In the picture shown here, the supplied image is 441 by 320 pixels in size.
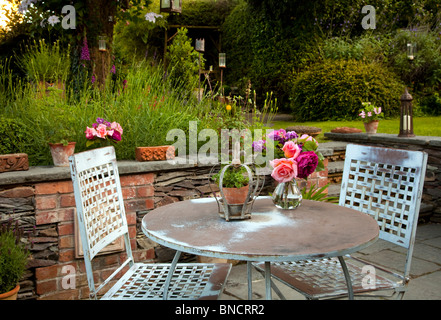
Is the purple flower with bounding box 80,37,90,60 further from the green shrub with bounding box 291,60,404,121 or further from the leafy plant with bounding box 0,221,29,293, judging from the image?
the green shrub with bounding box 291,60,404,121

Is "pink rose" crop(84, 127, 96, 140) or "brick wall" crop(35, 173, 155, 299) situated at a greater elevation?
"pink rose" crop(84, 127, 96, 140)

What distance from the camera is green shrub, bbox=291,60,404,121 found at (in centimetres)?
803

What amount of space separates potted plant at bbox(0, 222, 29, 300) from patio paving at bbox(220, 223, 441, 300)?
4.10 ft

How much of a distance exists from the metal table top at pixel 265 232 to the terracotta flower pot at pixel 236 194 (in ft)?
0.30

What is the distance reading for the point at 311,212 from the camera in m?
2.16

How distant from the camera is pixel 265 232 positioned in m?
1.83

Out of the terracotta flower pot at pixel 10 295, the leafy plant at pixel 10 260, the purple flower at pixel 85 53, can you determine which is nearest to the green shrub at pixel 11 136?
the leafy plant at pixel 10 260

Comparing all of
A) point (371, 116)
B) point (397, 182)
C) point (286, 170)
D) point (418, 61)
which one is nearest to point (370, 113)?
point (371, 116)

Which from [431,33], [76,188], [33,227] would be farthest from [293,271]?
[431,33]

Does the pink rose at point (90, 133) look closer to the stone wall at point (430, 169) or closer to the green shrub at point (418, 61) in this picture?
the stone wall at point (430, 169)

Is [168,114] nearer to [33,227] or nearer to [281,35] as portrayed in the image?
[33,227]

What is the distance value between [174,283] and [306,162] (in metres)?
0.86

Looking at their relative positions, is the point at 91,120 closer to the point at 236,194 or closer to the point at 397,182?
the point at 236,194

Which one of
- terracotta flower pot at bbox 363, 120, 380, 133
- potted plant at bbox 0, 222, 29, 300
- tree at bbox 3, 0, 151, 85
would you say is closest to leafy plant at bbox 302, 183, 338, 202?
terracotta flower pot at bbox 363, 120, 380, 133
